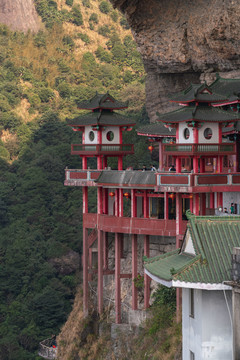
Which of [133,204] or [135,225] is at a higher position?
[133,204]

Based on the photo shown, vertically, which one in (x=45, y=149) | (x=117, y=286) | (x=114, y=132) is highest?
(x=114, y=132)

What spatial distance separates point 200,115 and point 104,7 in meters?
118

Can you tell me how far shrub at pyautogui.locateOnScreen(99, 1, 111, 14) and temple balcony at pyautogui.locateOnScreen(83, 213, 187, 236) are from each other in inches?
4422

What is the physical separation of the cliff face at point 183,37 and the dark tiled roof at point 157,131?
7738mm

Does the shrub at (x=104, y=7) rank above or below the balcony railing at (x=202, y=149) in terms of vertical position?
above

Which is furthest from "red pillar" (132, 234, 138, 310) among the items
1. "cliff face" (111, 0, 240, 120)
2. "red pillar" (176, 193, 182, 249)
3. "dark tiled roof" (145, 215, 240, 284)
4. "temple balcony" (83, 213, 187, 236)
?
"cliff face" (111, 0, 240, 120)

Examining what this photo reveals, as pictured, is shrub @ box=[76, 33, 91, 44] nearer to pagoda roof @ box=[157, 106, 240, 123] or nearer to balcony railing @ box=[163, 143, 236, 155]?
pagoda roof @ box=[157, 106, 240, 123]

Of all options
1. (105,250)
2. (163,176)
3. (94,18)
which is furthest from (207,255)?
(94,18)

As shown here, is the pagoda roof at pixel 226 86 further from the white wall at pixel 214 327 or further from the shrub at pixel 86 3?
the shrub at pixel 86 3

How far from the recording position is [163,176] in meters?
45.1

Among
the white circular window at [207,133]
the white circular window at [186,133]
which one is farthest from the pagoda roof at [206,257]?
the white circular window at [186,133]

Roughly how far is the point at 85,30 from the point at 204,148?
111 metres

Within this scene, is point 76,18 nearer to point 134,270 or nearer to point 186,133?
point 134,270

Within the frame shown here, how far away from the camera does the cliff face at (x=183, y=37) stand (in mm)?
57031
